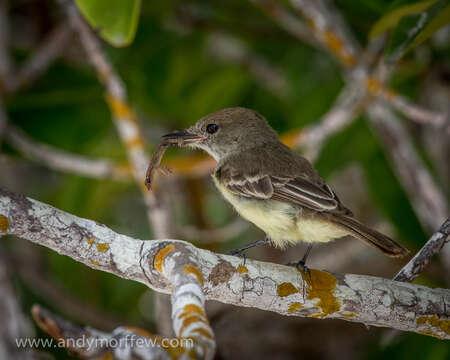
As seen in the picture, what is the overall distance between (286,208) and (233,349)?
3.19m

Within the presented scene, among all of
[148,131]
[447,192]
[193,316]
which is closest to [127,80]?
[148,131]

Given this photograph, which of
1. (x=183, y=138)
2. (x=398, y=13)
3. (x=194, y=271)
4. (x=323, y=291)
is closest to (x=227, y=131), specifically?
(x=183, y=138)

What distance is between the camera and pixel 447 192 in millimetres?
5859

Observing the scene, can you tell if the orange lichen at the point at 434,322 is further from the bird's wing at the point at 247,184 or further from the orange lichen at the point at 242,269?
the bird's wing at the point at 247,184

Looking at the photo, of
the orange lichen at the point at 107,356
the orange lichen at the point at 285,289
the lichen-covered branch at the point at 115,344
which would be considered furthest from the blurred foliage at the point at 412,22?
the orange lichen at the point at 107,356

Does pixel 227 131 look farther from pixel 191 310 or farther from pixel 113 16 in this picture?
pixel 191 310

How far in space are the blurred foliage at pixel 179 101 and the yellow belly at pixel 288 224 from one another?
1984 mm

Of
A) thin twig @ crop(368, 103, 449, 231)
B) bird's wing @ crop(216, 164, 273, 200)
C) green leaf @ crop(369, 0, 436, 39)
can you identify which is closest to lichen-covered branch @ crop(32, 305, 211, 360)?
bird's wing @ crop(216, 164, 273, 200)

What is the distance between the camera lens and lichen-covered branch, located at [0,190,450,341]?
7.78ft

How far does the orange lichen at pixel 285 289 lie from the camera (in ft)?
8.83

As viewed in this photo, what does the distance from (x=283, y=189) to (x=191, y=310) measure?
1700 mm

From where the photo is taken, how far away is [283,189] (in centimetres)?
355

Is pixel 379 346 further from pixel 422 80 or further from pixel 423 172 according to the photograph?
pixel 422 80

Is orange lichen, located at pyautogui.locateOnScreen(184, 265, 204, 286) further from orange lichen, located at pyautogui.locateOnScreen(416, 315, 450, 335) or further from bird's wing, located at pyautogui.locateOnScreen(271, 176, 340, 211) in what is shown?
bird's wing, located at pyautogui.locateOnScreen(271, 176, 340, 211)
